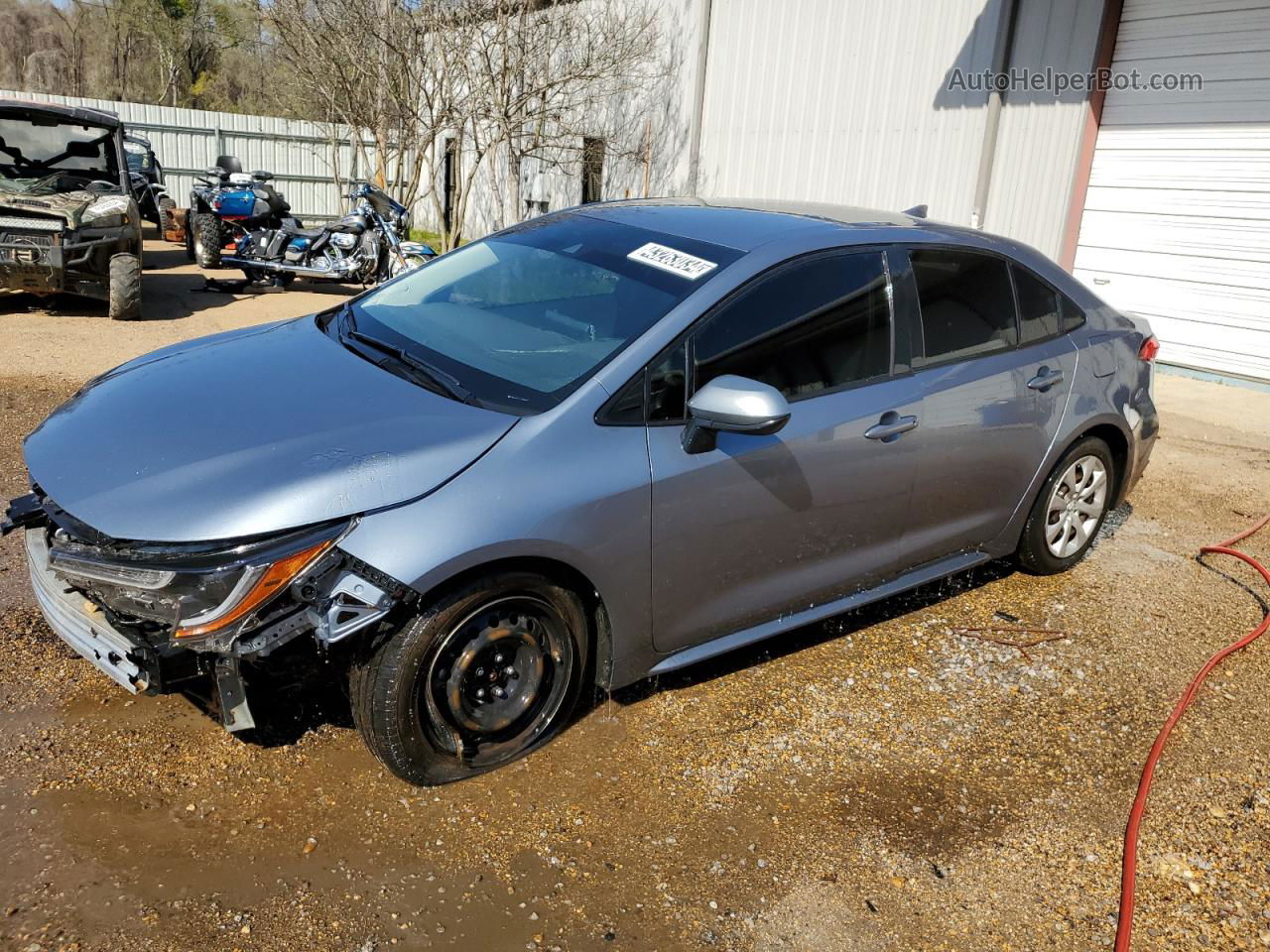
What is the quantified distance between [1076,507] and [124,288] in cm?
870

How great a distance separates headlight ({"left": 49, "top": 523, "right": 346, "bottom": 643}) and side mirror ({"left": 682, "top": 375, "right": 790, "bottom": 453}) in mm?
1110

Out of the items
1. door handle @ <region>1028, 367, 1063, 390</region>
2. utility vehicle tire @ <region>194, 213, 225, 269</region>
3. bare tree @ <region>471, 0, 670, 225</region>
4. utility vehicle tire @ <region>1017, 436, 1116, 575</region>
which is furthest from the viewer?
bare tree @ <region>471, 0, 670, 225</region>

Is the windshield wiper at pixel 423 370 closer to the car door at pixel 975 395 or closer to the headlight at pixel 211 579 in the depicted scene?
the headlight at pixel 211 579

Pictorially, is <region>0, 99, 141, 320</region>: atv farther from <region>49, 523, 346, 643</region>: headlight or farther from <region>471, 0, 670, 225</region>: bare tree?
<region>49, 523, 346, 643</region>: headlight

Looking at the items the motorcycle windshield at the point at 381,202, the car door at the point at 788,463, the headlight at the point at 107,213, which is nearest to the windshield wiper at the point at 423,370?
the car door at the point at 788,463

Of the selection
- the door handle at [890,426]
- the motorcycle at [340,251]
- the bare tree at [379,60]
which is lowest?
the motorcycle at [340,251]

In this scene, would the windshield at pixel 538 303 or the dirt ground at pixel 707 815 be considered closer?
the dirt ground at pixel 707 815

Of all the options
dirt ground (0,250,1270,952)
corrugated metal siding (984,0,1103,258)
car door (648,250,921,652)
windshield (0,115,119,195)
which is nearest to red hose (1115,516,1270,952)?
dirt ground (0,250,1270,952)

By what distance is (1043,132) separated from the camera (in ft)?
33.1

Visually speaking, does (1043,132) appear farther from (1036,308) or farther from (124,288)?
(124,288)

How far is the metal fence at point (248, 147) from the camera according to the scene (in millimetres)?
18922

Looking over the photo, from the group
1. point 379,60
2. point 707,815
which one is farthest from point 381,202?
point 707,815

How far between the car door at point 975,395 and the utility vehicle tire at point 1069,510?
0.94 ft

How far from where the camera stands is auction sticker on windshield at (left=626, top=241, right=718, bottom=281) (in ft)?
11.2
